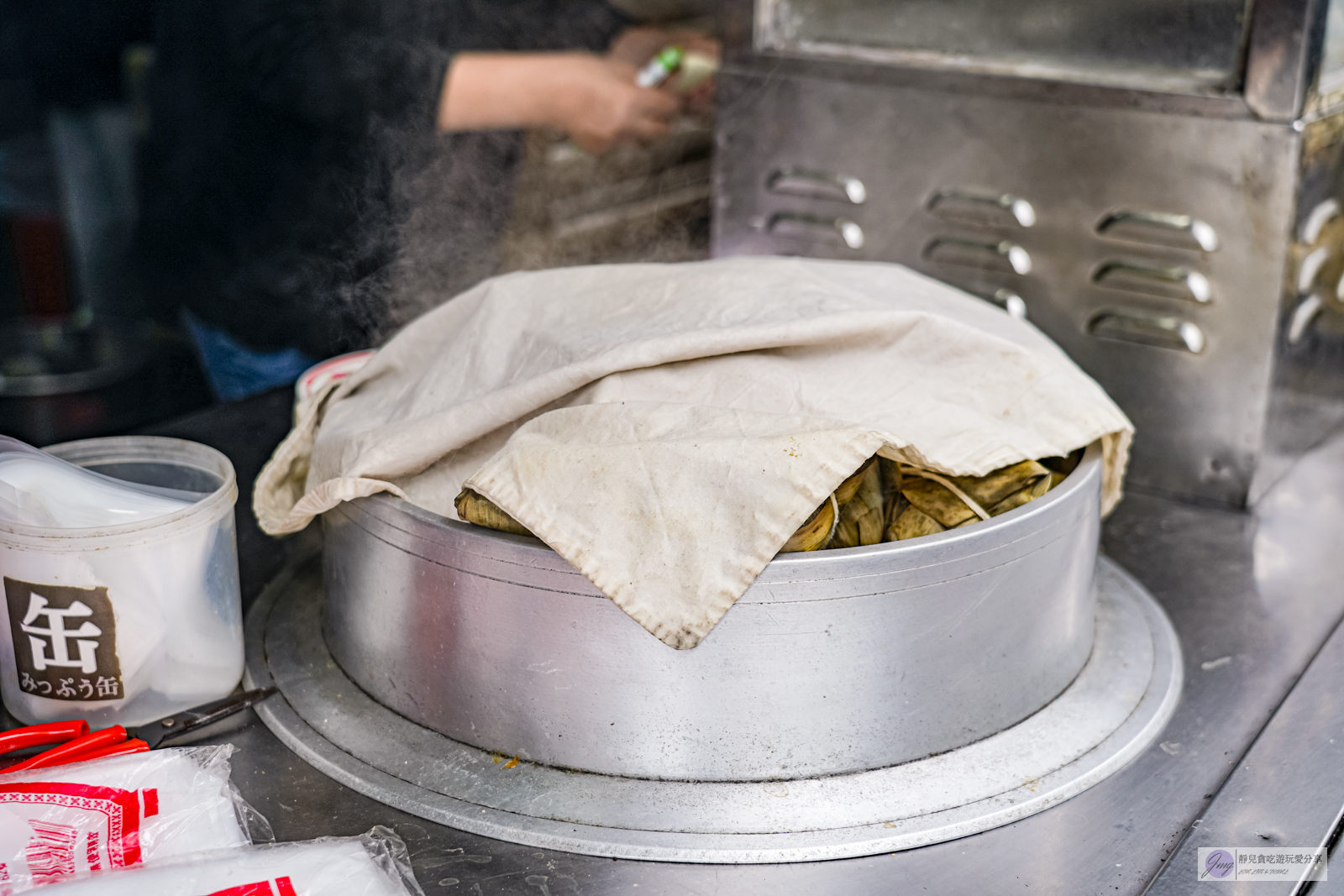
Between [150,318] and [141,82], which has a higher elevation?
[141,82]

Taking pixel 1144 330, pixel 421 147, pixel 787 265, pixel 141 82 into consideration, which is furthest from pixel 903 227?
pixel 141 82

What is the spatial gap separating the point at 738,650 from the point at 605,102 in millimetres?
1549

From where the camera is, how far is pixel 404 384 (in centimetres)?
127

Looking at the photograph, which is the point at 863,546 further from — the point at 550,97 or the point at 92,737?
the point at 550,97

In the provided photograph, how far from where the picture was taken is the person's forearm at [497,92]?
2244 millimetres

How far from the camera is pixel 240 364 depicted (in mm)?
2182

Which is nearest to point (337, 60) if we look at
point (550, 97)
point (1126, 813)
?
point (550, 97)

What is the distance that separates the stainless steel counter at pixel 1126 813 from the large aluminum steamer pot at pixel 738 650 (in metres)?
0.10

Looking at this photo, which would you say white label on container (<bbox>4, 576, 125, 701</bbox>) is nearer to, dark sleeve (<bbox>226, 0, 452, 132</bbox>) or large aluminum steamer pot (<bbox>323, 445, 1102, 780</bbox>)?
large aluminum steamer pot (<bbox>323, 445, 1102, 780</bbox>)

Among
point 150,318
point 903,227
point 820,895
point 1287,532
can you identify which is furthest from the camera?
point 150,318

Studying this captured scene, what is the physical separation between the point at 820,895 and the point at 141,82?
2.79m

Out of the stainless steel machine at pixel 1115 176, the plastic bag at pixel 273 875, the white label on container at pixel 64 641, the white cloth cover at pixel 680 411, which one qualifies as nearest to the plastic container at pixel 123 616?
the white label on container at pixel 64 641

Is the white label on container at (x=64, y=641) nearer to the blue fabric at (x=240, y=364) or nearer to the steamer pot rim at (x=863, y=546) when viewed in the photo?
the steamer pot rim at (x=863, y=546)

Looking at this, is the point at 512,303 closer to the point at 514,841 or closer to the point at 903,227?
the point at 514,841
